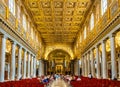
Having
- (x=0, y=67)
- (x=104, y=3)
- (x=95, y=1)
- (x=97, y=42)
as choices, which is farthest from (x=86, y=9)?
(x=0, y=67)

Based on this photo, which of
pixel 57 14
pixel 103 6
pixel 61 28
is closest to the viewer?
pixel 103 6

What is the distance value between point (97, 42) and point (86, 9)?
6688 mm

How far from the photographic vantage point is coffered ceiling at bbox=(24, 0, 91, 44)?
28406mm

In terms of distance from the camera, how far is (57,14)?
33.2m

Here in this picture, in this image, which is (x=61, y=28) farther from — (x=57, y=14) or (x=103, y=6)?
(x=103, y=6)

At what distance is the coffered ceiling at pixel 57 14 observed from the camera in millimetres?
28406

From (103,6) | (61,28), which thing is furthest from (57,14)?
(103,6)

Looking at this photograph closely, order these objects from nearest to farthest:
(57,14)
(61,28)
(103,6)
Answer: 1. (103,6)
2. (57,14)
3. (61,28)

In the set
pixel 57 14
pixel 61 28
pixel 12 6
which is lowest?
pixel 12 6

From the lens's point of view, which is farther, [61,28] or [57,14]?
[61,28]

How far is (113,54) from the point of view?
60.8ft

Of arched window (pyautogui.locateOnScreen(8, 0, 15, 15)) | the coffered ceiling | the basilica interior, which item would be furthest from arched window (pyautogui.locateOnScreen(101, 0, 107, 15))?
arched window (pyautogui.locateOnScreen(8, 0, 15, 15))

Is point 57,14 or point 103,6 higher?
point 57,14

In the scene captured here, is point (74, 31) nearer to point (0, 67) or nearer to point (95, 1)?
point (95, 1)
